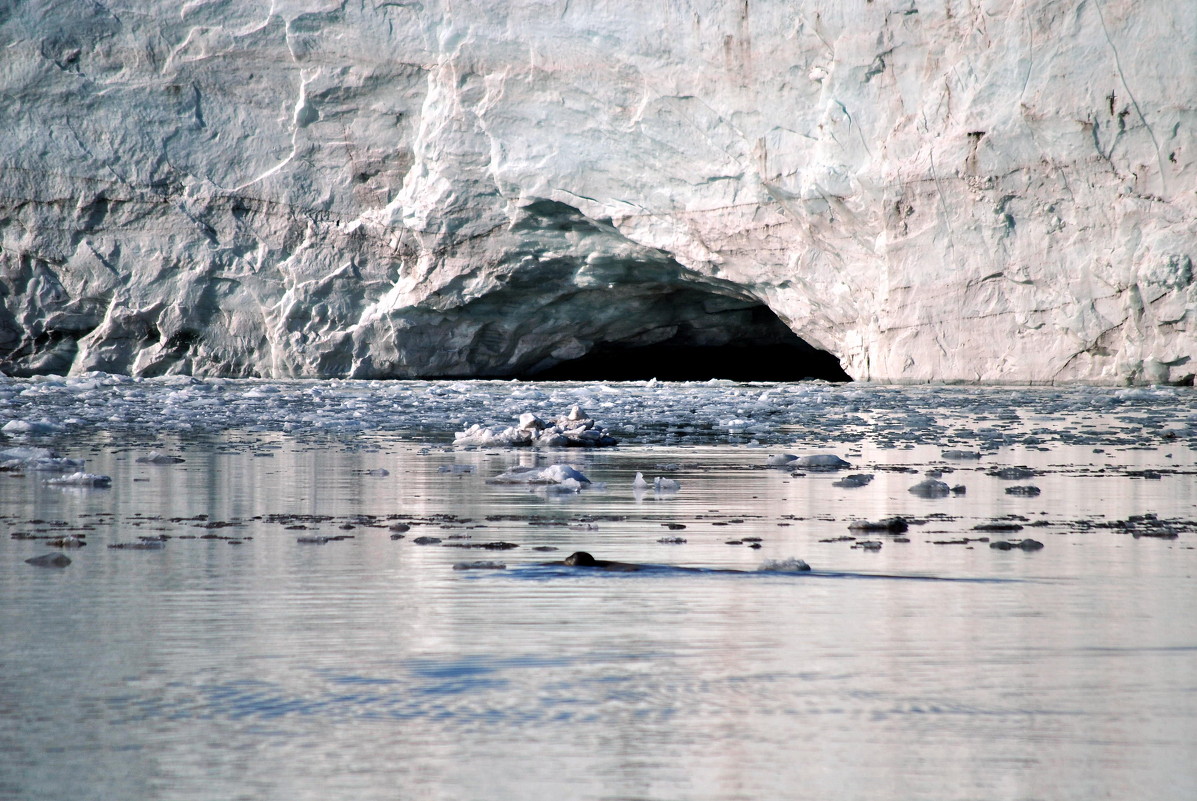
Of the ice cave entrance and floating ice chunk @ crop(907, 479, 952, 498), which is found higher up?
the ice cave entrance

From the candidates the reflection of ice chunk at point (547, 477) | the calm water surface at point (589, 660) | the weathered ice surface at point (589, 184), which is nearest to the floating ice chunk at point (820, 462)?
the reflection of ice chunk at point (547, 477)

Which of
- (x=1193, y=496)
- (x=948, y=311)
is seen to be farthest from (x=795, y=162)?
(x=1193, y=496)

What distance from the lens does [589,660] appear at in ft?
5.80

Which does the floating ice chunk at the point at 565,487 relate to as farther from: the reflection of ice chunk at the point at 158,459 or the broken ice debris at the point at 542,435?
the broken ice debris at the point at 542,435

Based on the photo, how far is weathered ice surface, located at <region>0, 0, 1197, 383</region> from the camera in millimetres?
15820

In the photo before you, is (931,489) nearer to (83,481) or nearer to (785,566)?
(785,566)

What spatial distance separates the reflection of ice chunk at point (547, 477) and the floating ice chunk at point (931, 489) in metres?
1.16

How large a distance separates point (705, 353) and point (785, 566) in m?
23.4

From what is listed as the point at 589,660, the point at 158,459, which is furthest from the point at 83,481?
the point at 589,660

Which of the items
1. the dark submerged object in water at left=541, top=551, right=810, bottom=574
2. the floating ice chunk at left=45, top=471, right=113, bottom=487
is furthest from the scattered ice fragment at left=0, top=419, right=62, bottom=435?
the dark submerged object in water at left=541, top=551, right=810, bottom=574

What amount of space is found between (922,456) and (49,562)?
4.32 m

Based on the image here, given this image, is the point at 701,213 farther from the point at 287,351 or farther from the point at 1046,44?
the point at 287,351

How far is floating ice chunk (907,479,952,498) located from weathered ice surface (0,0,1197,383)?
1265 cm

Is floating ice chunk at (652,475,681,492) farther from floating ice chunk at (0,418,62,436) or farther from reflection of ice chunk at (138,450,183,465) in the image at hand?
floating ice chunk at (0,418,62,436)
